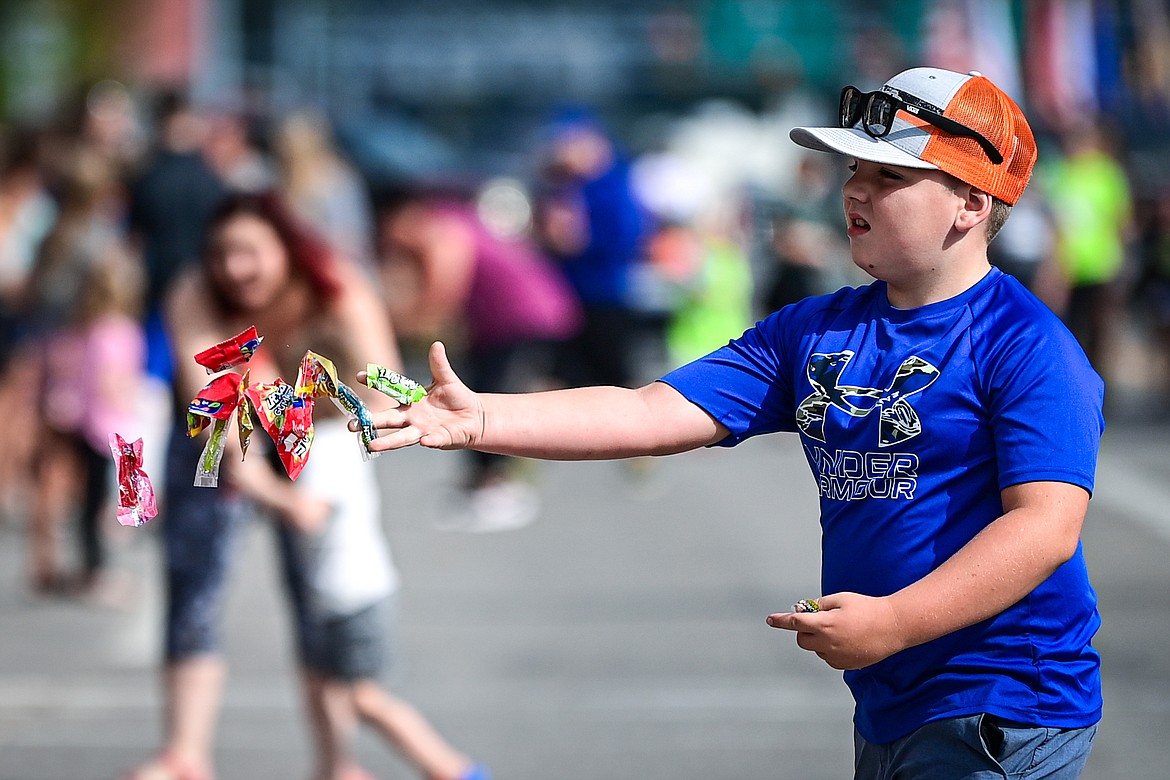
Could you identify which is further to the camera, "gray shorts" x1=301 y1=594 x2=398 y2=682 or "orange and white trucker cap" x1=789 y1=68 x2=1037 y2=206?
"gray shorts" x1=301 y1=594 x2=398 y2=682

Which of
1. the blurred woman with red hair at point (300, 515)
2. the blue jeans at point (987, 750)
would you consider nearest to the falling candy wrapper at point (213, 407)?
the blue jeans at point (987, 750)

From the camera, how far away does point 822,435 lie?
2.77 meters

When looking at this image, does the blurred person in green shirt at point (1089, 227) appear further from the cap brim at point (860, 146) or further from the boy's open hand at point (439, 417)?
the boy's open hand at point (439, 417)

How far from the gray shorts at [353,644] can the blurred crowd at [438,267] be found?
67.3 inches

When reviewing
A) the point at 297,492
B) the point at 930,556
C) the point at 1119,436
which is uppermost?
the point at 930,556

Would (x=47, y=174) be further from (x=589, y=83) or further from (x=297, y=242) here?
(x=589, y=83)

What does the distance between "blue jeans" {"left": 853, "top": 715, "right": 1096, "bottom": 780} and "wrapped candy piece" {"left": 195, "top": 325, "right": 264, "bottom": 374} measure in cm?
126

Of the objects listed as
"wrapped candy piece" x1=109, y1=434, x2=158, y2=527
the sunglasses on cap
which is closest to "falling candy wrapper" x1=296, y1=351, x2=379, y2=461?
"wrapped candy piece" x1=109, y1=434, x2=158, y2=527

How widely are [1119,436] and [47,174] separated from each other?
27.9 ft

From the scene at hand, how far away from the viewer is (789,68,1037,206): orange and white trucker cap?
2643 millimetres

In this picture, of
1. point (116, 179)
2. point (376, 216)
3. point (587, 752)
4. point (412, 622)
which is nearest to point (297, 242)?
point (587, 752)

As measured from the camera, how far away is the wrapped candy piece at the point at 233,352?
267cm

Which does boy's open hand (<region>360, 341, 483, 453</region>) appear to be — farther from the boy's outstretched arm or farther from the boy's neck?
the boy's neck

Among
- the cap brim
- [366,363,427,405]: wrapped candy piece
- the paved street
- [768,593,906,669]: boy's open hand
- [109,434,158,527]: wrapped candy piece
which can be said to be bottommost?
the paved street
